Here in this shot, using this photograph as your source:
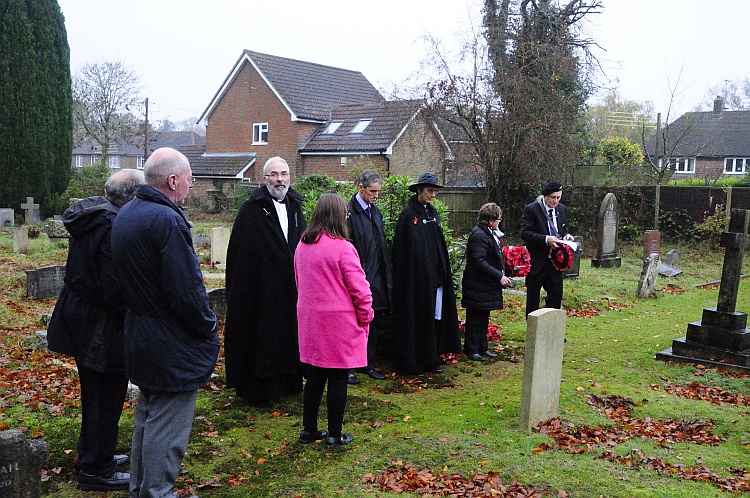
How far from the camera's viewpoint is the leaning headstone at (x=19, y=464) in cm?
328

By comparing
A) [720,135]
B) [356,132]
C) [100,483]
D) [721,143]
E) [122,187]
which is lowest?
[100,483]

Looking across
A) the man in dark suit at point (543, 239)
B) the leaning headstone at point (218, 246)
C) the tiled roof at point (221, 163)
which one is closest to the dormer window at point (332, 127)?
the tiled roof at point (221, 163)

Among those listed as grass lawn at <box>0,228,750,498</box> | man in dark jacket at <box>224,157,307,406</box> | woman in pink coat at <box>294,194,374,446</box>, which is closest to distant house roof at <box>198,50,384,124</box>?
grass lawn at <box>0,228,750,498</box>

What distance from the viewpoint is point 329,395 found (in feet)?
17.6

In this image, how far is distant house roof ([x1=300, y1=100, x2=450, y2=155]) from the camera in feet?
96.7

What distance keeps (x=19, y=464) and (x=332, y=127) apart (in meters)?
30.2

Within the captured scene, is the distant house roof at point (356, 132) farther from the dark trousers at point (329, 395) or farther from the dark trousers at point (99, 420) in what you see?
the dark trousers at point (99, 420)

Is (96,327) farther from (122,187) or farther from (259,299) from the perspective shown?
(259,299)

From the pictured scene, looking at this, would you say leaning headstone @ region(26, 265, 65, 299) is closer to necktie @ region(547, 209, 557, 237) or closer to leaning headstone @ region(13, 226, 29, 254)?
leaning headstone @ region(13, 226, 29, 254)

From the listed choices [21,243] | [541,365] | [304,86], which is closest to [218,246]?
[21,243]

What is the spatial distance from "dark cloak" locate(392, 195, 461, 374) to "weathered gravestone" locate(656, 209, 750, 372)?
127 inches

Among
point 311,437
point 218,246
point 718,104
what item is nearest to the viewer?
point 311,437

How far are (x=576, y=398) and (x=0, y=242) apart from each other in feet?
53.1

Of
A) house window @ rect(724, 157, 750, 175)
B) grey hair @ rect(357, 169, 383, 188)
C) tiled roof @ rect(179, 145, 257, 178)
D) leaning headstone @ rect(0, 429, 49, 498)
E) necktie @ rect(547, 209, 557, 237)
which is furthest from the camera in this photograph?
house window @ rect(724, 157, 750, 175)
